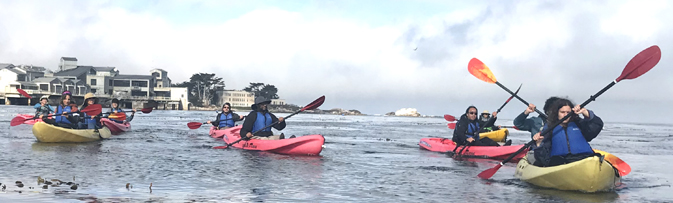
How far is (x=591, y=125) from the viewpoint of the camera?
962cm

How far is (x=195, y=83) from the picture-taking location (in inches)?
5669

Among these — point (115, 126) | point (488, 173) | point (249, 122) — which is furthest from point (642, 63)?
point (115, 126)

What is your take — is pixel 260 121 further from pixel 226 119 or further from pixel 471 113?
pixel 226 119

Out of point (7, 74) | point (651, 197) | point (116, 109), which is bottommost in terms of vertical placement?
point (651, 197)

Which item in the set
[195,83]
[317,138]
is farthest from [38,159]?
[195,83]

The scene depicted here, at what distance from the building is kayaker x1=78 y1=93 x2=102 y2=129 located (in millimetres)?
122951

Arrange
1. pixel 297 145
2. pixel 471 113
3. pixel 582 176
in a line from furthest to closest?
pixel 471 113, pixel 297 145, pixel 582 176

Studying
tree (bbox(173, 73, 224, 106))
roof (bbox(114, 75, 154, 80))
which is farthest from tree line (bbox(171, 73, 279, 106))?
roof (bbox(114, 75, 154, 80))

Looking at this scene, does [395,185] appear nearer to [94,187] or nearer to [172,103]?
[94,187]

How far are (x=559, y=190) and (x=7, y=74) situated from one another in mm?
107865

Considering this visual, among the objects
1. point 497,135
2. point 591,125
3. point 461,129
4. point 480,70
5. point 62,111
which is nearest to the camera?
point 591,125

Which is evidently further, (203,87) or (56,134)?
(203,87)

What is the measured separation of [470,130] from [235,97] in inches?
5394

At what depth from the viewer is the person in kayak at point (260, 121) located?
17.4 metres
